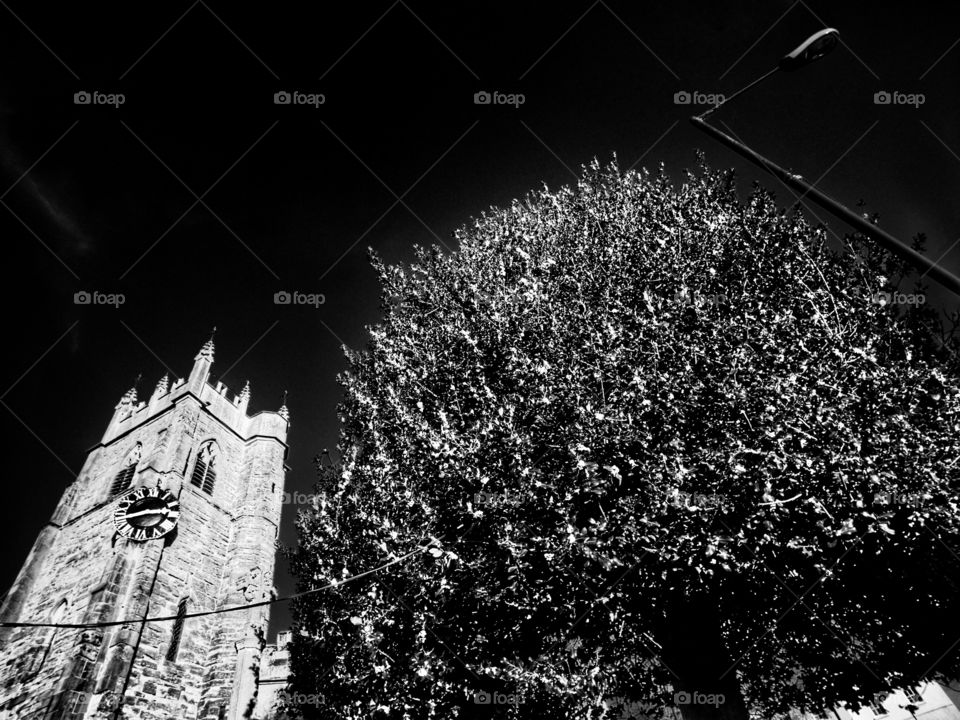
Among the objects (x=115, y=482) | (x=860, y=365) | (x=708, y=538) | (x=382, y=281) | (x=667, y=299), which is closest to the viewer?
(x=708, y=538)

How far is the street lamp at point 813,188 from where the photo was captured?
455cm

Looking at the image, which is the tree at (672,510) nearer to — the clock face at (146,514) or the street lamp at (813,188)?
the street lamp at (813,188)

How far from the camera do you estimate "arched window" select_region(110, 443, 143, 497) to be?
3017cm

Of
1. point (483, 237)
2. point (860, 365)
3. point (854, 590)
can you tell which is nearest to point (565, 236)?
point (483, 237)

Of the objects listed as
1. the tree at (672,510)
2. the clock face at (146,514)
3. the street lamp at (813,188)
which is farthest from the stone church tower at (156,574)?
the street lamp at (813,188)

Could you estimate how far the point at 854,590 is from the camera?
8148 millimetres

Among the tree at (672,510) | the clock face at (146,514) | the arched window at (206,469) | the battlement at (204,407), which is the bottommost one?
the tree at (672,510)

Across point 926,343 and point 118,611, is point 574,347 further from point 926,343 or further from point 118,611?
point 118,611

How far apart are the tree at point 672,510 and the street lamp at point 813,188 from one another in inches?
111

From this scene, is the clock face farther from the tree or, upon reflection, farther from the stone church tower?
the tree

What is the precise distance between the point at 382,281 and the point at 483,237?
10.1ft

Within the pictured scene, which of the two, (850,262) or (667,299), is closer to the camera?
(667,299)

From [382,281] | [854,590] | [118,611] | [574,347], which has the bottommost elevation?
[854,590]

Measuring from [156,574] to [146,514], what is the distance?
125 inches
